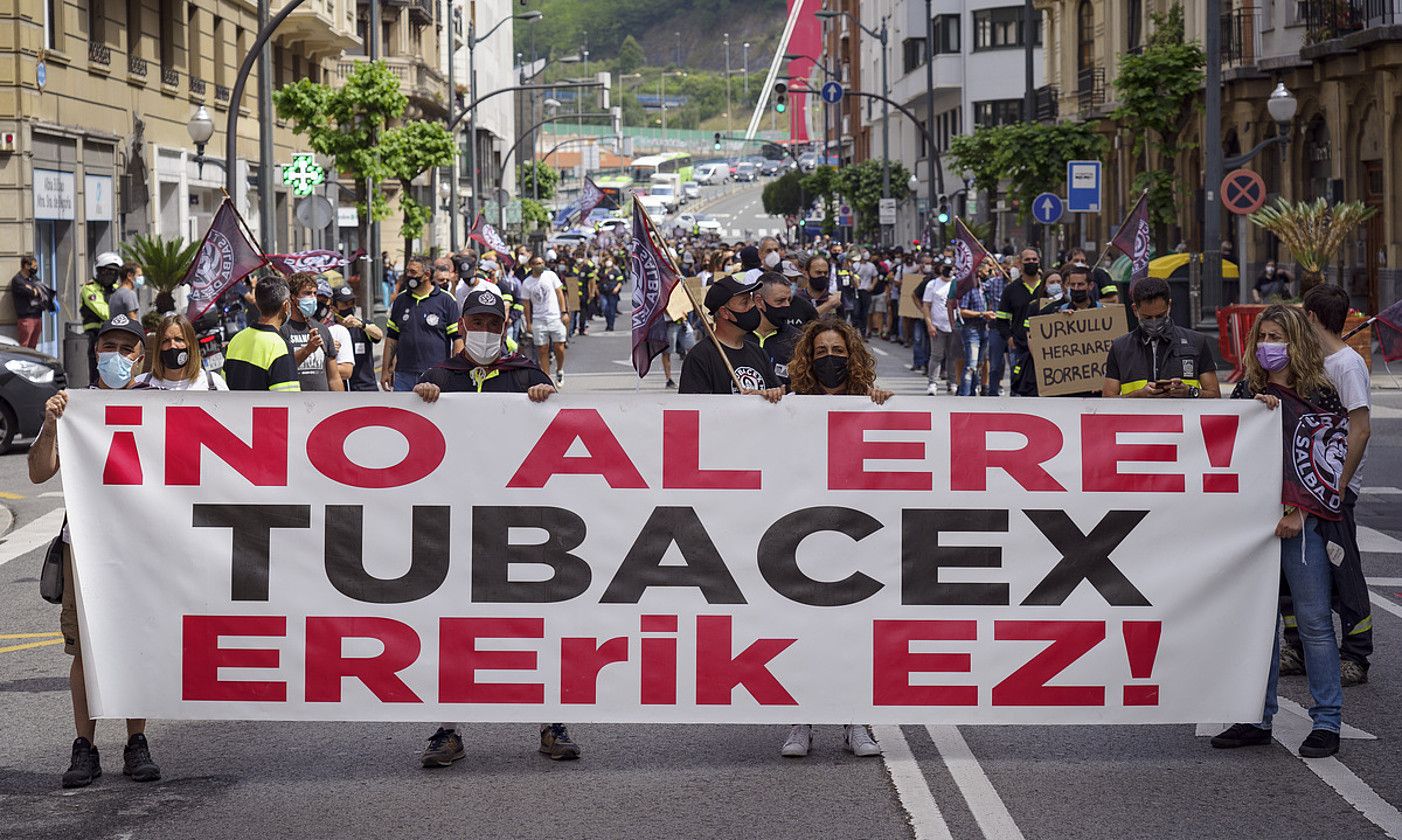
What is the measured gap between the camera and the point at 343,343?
1519cm

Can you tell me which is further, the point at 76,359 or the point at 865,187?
the point at 865,187

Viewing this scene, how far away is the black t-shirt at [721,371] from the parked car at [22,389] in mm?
12782

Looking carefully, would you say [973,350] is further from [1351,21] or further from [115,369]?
[115,369]

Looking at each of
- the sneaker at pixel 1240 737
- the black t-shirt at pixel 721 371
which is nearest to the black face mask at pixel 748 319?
the black t-shirt at pixel 721 371

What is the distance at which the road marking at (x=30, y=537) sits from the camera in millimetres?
13570

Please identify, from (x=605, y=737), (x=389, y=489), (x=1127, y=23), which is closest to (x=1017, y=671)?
(x=605, y=737)

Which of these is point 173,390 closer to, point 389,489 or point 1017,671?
point 389,489

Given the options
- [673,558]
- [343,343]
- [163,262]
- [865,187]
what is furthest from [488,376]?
[865,187]

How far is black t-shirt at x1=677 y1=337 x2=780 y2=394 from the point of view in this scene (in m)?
8.59

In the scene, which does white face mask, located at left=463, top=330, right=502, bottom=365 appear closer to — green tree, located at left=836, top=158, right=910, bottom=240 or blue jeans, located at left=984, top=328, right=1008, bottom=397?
blue jeans, located at left=984, top=328, right=1008, bottom=397

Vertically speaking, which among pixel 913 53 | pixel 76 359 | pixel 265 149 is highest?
pixel 913 53

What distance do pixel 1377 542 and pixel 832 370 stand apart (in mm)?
7086

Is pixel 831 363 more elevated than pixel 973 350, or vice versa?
pixel 973 350

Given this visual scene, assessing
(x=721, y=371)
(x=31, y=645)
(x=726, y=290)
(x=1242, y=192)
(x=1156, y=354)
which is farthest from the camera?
(x=1242, y=192)
